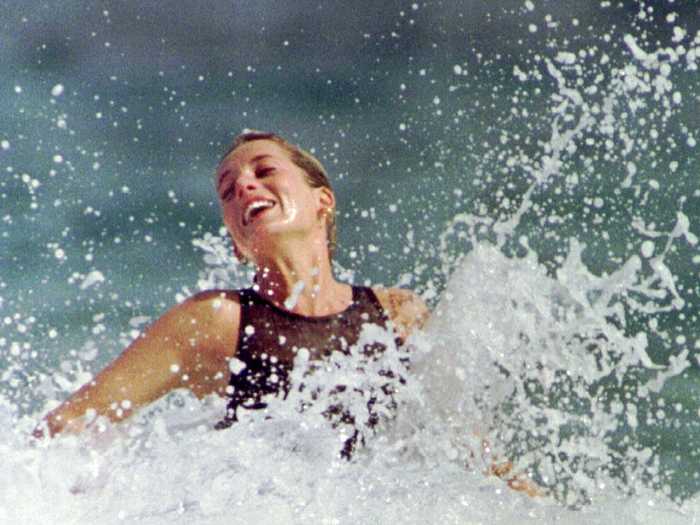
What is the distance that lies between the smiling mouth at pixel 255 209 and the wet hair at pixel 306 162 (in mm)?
262

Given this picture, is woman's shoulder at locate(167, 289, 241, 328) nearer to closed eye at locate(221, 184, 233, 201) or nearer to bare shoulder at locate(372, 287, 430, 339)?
closed eye at locate(221, 184, 233, 201)

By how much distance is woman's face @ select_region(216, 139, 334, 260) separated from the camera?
192 inches

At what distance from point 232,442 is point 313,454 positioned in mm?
281

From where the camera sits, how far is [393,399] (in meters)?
4.62

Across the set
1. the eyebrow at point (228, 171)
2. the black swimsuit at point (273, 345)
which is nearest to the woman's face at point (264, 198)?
the eyebrow at point (228, 171)

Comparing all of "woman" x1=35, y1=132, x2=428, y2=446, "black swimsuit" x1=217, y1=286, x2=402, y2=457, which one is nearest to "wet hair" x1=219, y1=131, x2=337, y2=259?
"woman" x1=35, y1=132, x2=428, y2=446

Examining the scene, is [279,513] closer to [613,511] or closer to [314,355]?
[314,355]

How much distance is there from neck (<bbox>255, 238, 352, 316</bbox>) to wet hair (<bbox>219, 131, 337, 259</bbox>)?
26 cm

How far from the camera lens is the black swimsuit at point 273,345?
4582 mm

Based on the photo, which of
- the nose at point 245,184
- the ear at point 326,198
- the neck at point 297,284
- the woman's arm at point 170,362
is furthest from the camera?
the ear at point 326,198

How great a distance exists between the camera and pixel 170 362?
4641 millimetres

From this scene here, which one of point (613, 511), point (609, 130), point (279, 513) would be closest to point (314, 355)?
point (279, 513)

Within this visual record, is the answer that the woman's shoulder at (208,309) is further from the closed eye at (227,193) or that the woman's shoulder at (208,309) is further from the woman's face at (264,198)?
the closed eye at (227,193)

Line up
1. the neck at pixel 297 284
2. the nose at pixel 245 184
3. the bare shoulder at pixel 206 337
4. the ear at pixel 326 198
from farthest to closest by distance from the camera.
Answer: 1. the ear at pixel 326 198
2. the nose at pixel 245 184
3. the neck at pixel 297 284
4. the bare shoulder at pixel 206 337
